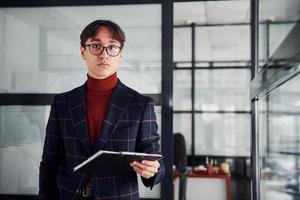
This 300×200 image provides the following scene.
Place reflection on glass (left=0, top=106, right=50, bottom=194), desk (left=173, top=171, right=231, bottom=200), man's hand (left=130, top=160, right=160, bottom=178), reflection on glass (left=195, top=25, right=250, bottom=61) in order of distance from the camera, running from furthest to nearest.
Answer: reflection on glass (left=195, top=25, right=250, bottom=61), desk (left=173, top=171, right=231, bottom=200), reflection on glass (left=0, top=106, right=50, bottom=194), man's hand (left=130, top=160, right=160, bottom=178)

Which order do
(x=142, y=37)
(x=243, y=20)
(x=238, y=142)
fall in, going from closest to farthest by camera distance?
(x=142, y=37), (x=243, y=20), (x=238, y=142)

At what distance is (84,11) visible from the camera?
6.81 ft

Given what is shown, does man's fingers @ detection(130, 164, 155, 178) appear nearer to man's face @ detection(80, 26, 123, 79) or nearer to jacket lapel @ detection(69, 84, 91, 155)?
jacket lapel @ detection(69, 84, 91, 155)

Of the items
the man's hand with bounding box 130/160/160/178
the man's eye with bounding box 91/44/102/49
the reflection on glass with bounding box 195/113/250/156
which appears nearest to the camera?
the man's hand with bounding box 130/160/160/178

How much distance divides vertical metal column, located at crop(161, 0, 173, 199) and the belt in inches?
20.4

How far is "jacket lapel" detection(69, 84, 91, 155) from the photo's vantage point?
5.29 feet

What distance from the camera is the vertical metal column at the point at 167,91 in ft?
6.46

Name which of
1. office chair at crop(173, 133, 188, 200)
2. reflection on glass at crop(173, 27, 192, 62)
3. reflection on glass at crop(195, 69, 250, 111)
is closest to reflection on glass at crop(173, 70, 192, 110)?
reflection on glass at crop(195, 69, 250, 111)

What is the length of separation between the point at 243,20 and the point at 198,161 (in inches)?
84.9

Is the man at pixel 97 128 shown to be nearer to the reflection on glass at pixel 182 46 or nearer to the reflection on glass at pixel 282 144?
the reflection on glass at pixel 282 144

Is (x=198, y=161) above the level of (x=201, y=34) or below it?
below

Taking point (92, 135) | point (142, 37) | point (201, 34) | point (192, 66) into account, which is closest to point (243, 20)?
point (201, 34)

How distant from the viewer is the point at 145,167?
1468 millimetres

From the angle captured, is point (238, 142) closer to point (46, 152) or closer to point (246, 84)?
point (246, 84)
